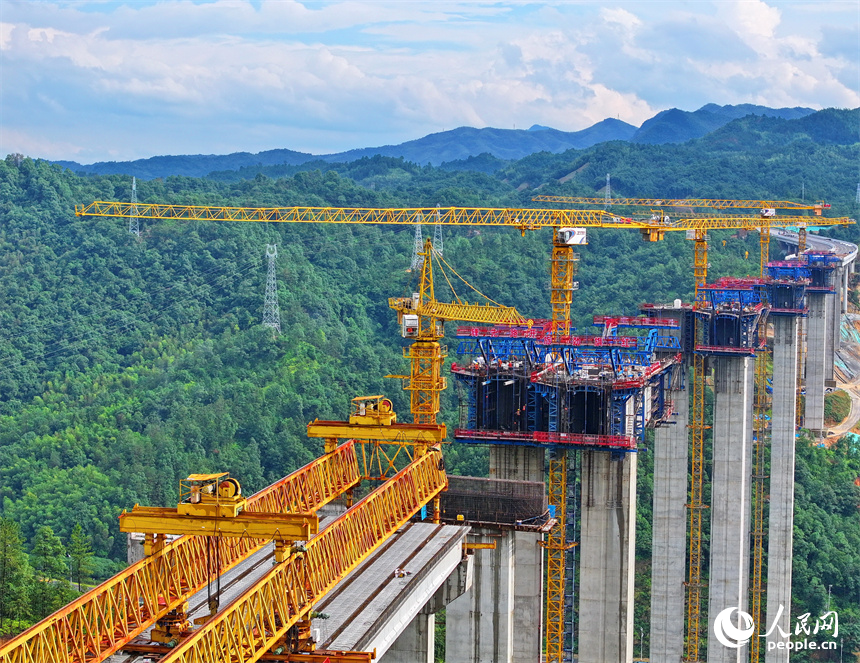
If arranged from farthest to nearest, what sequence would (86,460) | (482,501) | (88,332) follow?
1. (88,332)
2. (86,460)
3. (482,501)

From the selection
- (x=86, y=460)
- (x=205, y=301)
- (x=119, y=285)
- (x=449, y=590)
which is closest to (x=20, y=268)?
(x=119, y=285)

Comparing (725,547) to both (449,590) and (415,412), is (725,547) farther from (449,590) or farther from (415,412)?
(449,590)

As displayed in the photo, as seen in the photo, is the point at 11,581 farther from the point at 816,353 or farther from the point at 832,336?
the point at 832,336

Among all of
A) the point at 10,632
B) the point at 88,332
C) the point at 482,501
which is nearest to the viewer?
the point at 482,501

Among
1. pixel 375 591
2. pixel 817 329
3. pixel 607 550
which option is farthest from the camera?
pixel 817 329

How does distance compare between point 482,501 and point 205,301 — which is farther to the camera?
point 205,301

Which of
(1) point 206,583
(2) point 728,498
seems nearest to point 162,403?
(2) point 728,498

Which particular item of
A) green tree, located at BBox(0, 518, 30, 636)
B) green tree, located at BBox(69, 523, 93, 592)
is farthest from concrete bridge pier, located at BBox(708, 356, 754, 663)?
green tree, located at BBox(0, 518, 30, 636)

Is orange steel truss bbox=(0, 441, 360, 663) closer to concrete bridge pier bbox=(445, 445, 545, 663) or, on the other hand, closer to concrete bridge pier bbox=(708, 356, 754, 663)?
concrete bridge pier bbox=(445, 445, 545, 663)
